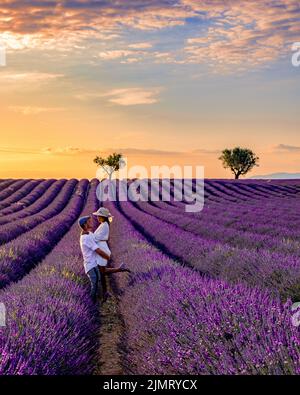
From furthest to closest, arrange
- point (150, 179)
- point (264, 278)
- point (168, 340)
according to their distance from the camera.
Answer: point (150, 179)
point (264, 278)
point (168, 340)

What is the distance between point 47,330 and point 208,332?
1.33 metres

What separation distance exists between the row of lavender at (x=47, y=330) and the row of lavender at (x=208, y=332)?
0.50 meters

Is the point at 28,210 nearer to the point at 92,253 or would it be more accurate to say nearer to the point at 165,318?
the point at 92,253

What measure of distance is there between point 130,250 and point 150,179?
39114 mm

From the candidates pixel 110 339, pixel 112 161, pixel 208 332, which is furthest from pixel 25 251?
pixel 112 161

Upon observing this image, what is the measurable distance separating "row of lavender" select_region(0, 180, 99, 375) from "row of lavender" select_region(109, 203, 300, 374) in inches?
19.5

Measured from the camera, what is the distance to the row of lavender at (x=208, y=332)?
2.70 metres

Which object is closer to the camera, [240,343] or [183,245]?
[240,343]

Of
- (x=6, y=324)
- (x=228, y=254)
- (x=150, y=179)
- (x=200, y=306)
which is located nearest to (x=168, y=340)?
(x=200, y=306)

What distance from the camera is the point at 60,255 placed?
890 centimetres

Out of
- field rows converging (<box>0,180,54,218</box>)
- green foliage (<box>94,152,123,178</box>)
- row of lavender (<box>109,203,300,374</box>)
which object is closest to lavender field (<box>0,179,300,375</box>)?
row of lavender (<box>109,203,300,374</box>)

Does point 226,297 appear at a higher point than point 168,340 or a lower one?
higher

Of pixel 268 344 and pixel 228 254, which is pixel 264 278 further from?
pixel 268 344

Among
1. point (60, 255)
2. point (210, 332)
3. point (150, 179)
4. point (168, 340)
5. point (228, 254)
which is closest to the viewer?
point (210, 332)
